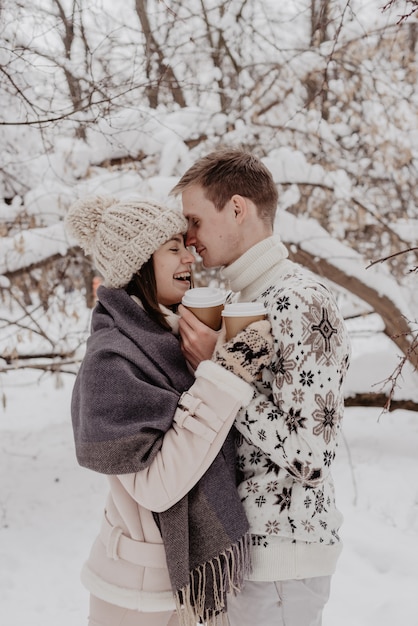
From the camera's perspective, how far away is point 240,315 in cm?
158

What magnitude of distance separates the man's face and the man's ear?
10mm

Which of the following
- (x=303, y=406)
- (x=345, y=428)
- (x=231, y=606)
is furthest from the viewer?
(x=345, y=428)

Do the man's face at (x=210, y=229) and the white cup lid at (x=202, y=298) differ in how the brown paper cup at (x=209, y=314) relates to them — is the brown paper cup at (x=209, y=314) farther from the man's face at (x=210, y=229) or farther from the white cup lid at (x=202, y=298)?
the man's face at (x=210, y=229)

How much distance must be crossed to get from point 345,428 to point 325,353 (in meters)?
5.24

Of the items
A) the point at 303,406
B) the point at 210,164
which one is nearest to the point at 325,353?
the point at 303,406

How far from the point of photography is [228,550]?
1617mm

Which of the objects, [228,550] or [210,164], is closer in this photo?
[228,550]

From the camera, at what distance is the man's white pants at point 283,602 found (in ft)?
5.52

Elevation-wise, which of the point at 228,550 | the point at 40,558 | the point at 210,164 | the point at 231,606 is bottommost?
the point at 40,558

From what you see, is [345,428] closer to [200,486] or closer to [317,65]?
[317,65]

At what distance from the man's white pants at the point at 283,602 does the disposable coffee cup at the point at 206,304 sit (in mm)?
827

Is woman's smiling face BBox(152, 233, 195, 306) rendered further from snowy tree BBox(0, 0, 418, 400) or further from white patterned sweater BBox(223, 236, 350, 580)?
snowy tree BBox(0, 0, 418, 400)

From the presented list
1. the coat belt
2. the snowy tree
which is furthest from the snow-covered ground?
the coat belt

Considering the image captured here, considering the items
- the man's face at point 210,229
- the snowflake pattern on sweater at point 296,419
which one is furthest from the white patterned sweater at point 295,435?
the man's face at point 210,229
